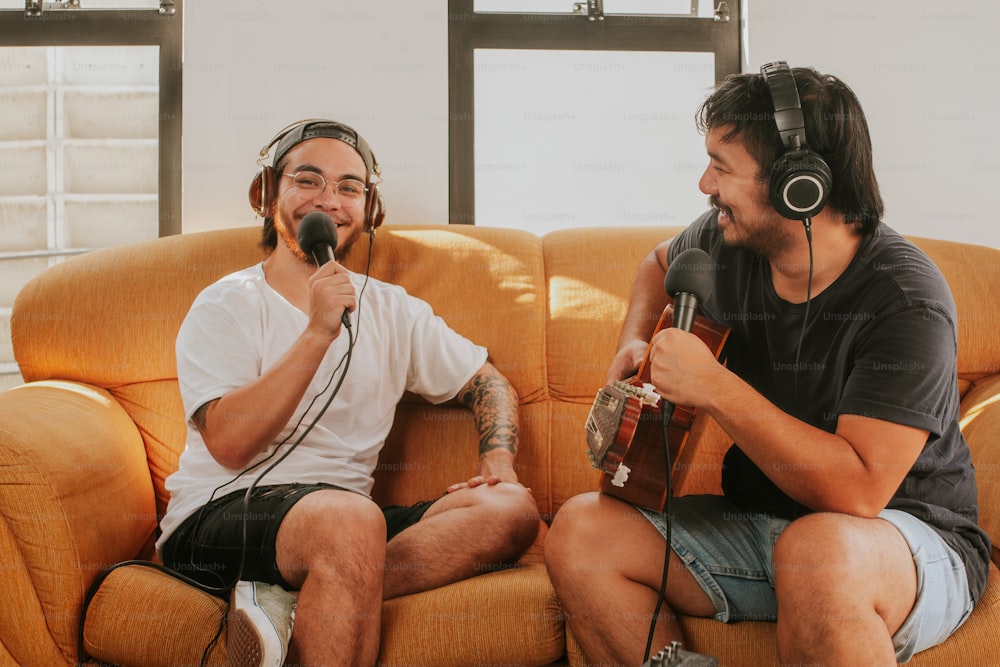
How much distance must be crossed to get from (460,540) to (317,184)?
0.94 m

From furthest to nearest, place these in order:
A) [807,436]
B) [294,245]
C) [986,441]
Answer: [294,245] → [986,441] → [807,436]

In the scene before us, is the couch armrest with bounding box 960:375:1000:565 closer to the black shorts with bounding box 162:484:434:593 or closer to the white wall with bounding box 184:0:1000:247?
the white wall with bounding box 184:0:1000:247

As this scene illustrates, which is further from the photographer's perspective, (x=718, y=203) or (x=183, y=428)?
(x=183, y=428)

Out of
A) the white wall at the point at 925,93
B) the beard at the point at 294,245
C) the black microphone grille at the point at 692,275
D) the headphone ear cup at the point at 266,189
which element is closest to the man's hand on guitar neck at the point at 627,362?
the black microphone grille at the point at 692,275

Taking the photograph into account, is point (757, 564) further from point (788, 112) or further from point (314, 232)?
point (314, 232)

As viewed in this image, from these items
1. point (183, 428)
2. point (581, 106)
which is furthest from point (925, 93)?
point (183, 428)

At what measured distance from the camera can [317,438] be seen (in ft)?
5.96

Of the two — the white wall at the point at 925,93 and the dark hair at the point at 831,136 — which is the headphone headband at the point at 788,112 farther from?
the white wall at the point at 925,93

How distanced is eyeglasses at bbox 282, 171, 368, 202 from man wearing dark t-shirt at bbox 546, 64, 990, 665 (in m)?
0.83

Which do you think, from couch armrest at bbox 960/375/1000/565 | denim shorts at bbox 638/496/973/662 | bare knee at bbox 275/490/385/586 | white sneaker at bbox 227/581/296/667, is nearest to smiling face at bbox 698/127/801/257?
denim shorts at bbox 638/496/973/662

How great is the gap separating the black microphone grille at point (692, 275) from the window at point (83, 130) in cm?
197

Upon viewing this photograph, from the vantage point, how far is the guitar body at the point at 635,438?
4.80 ft

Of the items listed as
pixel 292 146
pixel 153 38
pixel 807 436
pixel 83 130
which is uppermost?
pixel 153 38

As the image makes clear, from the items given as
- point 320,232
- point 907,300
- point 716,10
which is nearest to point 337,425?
point 320,232
